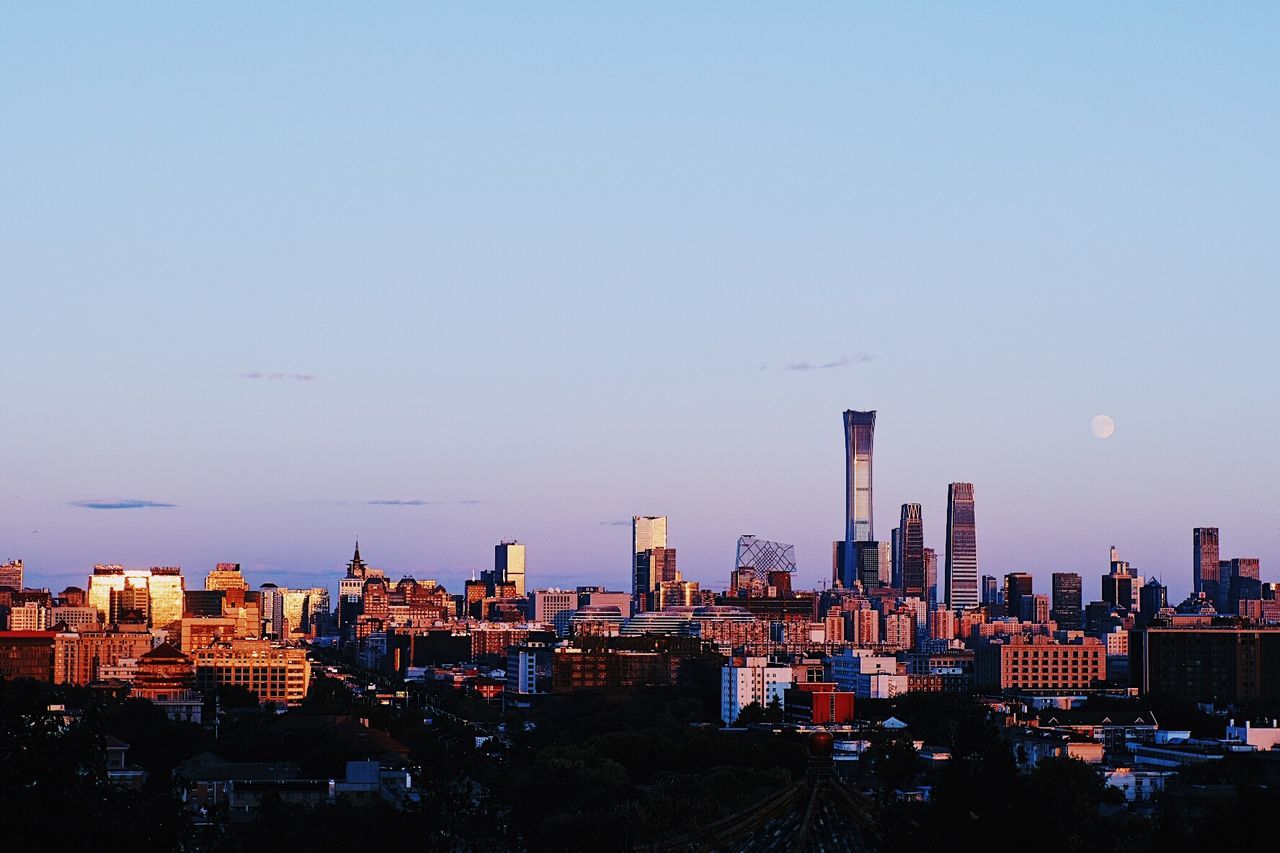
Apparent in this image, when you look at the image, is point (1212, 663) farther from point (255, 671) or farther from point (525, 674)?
point (255, 671)

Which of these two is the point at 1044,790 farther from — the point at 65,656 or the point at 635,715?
the point at 65,656

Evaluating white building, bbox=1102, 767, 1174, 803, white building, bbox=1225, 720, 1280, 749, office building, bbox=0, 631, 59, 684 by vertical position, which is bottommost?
white building, bbox=1102, 767, 1174, 803

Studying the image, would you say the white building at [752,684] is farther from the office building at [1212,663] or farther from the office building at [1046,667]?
the office building at [1046,667]

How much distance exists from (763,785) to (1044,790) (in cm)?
4347

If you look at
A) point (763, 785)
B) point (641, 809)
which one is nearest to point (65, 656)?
point (763, 785)

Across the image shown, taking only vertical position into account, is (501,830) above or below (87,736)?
below

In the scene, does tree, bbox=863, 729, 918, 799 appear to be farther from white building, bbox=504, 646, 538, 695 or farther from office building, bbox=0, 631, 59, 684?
office building, bbox=0, 631, 59, 684

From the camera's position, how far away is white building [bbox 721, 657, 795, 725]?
14162 cm

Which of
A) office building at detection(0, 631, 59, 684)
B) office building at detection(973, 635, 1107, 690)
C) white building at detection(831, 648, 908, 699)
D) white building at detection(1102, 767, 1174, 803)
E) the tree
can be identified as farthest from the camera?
office building at detection(973, 635, 1107, 690)

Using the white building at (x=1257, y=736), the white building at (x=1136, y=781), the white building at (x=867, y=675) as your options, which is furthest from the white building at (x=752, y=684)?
the white building at (x=1136, y=781)

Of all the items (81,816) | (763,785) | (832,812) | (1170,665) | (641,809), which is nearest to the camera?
(81,816)

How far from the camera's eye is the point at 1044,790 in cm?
2338

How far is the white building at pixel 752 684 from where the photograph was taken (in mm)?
141625

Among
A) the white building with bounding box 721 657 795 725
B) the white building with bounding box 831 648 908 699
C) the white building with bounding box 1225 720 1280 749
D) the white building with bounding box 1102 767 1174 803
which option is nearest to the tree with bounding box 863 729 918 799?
the white building with bounding box 1102 767 1174 803
